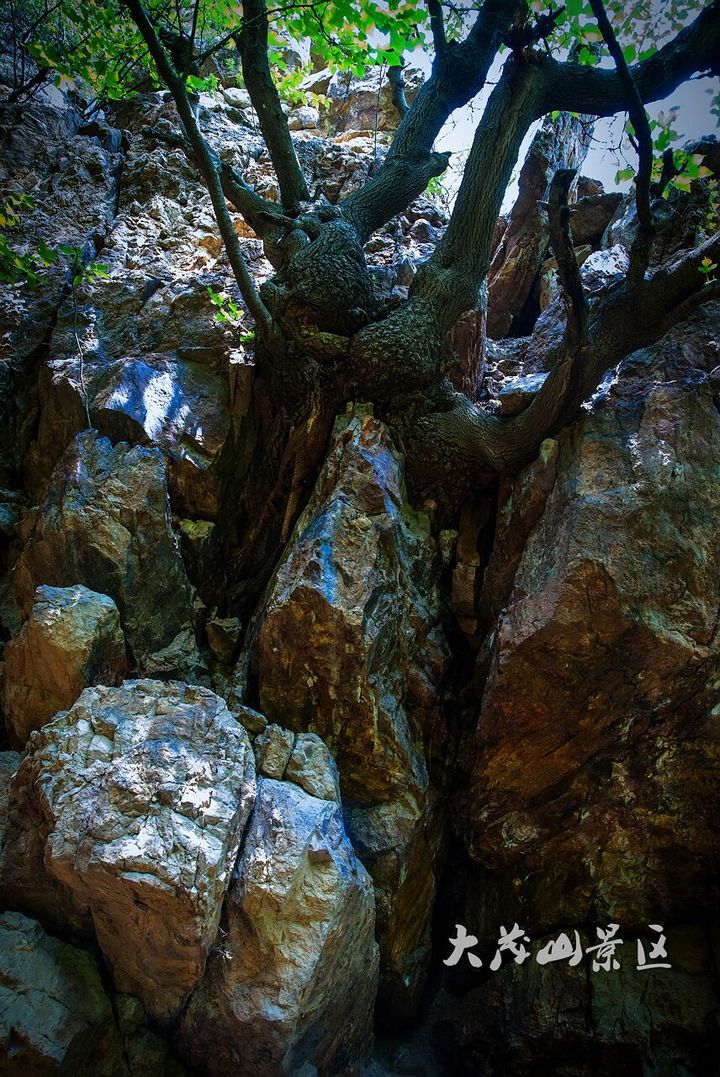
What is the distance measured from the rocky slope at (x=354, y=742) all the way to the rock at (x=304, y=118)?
22.8ft

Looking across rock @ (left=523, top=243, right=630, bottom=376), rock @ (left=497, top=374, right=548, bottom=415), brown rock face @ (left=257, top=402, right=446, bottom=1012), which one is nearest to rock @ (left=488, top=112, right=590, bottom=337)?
rock @ (left=523, top=243, right=630, bottom=376)

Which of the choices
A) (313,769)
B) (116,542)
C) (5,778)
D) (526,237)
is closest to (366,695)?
(313,769)

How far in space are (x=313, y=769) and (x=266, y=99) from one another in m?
5.93

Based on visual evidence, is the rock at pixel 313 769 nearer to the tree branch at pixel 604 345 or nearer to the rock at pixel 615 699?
the rock at pixel 615 699

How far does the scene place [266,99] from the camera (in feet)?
19.3

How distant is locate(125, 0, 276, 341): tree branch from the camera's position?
4.27 m

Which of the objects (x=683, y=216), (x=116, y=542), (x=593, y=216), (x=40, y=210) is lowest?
(x=116, y=542)

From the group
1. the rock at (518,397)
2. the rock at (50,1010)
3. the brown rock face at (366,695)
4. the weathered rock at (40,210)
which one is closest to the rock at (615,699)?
the brown rock face at (366,695)

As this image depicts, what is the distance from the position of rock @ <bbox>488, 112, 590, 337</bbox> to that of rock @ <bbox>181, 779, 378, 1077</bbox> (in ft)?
19.8

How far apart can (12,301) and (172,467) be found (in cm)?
286

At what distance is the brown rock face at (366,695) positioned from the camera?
4.11 m

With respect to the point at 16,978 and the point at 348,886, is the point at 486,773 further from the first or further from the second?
the point at 16,978

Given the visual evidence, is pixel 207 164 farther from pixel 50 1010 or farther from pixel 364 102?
pixel 364 102

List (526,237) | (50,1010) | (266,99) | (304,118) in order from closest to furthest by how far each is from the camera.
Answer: (50,1010)
(266,99)
(526,237)
(304,118)
